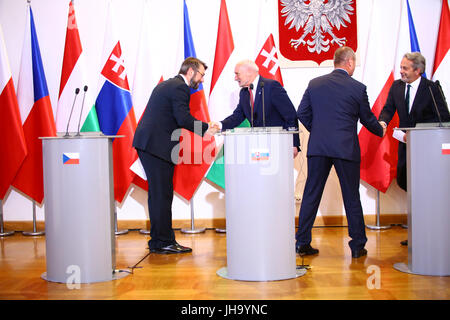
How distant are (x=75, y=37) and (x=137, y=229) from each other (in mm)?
2247

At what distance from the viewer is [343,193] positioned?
406 cm

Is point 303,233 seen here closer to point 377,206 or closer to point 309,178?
point 309,178

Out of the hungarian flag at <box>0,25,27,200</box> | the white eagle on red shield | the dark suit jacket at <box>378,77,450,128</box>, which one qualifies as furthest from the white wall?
the dark suit jacket at <box>378,77,450,128</box>

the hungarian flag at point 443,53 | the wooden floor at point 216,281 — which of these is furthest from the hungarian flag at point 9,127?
the hungarian flag at point 443,53

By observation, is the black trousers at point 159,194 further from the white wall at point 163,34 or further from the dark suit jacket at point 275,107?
the white wall at point 163,34

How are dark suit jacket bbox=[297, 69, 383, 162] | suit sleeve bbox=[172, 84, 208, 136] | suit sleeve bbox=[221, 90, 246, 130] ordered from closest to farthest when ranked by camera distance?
dark suit jacket bbox=[297, 69, 383, 162] < suit sleeve bbox=[172, 84, 208, 136] < suit sleeve bbox=[221, 90, 246, 130]

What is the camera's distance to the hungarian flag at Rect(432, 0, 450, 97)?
5309 mm

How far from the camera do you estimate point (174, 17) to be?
570cm

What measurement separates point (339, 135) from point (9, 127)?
3.59 m

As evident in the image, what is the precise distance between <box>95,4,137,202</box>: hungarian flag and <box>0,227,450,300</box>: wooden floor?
114 centimetres

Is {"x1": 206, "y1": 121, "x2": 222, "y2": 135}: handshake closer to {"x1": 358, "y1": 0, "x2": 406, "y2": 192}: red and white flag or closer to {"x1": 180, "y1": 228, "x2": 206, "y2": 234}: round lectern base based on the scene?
{"x1": 180, "y1": 228, "x2": 206, "y2": 234}: round lectern base

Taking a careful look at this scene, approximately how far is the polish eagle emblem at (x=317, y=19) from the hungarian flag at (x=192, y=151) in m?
1.15
